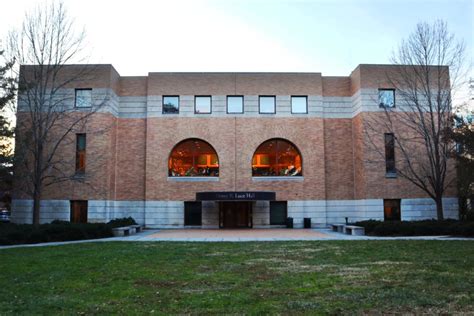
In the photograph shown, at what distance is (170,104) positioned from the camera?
3328cm

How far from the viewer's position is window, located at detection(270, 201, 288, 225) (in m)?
32.8

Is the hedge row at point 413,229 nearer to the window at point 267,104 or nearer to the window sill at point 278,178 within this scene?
the window sill at point 278,178

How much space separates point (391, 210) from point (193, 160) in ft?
49.3

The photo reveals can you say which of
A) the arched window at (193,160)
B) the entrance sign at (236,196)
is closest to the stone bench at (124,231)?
the entrance sign at (236,196)

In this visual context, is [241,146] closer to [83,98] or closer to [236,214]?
[236,214]

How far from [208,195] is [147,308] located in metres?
22.7

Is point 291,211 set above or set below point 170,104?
below

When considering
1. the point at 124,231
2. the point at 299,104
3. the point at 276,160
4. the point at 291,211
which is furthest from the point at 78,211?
the point at 299,104

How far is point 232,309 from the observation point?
756cm

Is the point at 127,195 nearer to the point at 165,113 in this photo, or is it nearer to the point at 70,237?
the point at 165,113

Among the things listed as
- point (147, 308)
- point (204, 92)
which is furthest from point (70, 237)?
point (147, 308)

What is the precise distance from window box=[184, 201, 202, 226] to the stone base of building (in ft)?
0.88

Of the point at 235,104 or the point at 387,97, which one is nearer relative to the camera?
the point at 387,97

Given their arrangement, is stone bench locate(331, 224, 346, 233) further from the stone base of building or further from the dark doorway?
the dark doorway
